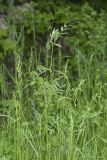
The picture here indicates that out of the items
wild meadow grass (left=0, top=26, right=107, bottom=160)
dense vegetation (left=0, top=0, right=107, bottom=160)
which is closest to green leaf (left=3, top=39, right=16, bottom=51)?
dense vegetation (left=0, top=0, right=107, bottom=160)

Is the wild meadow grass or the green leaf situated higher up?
the green leaf

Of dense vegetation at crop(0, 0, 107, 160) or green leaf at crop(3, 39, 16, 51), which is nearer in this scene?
dense vegetation at crop(0, 0, 107, 160)

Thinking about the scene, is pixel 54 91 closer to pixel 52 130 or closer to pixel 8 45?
pixel 52 130

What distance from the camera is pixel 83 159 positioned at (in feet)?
8.45

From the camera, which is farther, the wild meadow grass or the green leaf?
the green leaf

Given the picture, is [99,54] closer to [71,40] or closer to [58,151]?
[71,40]

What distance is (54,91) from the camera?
105 inches

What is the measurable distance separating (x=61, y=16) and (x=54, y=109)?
1.96 meters

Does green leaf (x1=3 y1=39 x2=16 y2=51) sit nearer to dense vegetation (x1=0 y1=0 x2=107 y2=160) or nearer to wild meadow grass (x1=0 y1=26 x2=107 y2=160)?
dense vegetation (x1=0 y1=0 x2=107 y2=160)

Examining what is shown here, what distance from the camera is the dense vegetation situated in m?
2.64

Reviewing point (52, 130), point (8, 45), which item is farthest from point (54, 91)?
point (8, 45)

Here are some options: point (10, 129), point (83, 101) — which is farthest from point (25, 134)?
point (83, 101)

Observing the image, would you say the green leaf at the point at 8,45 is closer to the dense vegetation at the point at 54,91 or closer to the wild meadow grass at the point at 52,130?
the dense vegetation at the point at 54,91

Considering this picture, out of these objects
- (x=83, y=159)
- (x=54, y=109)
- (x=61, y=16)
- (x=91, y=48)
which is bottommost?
(x=83, y=159)
